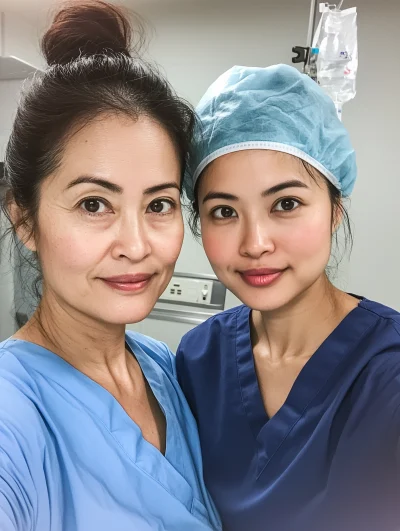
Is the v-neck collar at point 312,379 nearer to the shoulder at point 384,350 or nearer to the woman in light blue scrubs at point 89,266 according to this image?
the shoulder at point 384,350

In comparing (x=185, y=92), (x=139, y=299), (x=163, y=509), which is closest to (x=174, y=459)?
(x=163, y=509)

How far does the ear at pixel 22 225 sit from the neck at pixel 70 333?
13cm

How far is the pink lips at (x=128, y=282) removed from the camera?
737mm

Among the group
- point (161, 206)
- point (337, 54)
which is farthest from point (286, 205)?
point (337, 54)

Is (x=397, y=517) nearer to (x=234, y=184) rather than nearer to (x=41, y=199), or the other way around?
(x=234, y=184)

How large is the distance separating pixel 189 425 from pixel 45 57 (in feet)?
2.90

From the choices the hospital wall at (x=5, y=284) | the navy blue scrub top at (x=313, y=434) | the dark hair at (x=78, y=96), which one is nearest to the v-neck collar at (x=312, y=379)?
the navy blue scrub top at (x=313, y=434)

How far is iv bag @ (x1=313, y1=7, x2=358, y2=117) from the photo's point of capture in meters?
1.28

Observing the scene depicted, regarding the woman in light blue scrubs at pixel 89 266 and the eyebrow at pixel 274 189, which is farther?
the eyebrow at pixel 274 189

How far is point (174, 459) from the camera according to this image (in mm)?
839

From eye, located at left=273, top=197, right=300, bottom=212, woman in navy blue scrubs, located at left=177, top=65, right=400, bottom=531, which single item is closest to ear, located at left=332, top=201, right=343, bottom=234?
woman in navy blue scrubs, located at left=177, top=65, right=400, bottom=531

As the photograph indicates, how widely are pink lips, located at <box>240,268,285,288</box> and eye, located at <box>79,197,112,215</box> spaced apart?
32 centimetres

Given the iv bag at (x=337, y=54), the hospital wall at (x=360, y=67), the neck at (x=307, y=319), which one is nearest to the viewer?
the neck at (x=307, y=319)

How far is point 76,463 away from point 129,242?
383 mm
